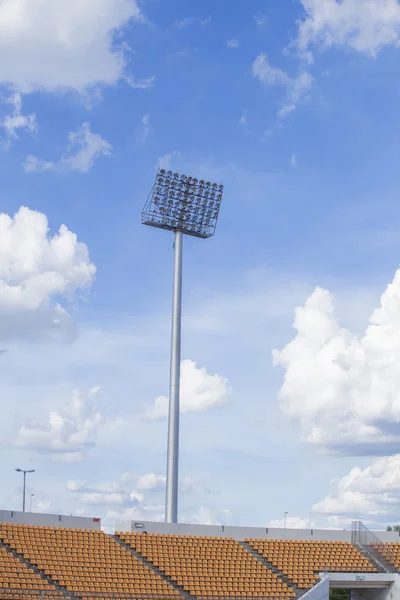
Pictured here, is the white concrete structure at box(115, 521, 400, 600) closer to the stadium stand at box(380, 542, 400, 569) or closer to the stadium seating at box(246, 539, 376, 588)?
the stadium seating at box(246, 539, 376, 588)

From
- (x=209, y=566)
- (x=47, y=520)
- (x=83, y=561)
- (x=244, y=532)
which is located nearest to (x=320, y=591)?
(x=209, y=566)

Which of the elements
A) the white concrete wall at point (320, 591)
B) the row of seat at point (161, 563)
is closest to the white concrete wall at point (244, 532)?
the row of seat at point (161, 563)

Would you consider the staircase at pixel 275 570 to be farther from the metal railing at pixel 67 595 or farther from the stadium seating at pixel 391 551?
the stadium seating at pixel 391 551

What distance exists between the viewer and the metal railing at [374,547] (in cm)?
4573

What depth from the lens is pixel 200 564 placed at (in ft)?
135

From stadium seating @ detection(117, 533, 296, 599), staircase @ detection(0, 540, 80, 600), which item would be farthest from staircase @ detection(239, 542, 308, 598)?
staircase @ detection(0, 540, 80, 600)

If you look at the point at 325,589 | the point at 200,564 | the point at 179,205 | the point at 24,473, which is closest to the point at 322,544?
the point at 325,589

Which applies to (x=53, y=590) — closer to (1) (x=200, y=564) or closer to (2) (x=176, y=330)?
(1) (x=200, y=564)

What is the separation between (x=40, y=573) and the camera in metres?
37.0

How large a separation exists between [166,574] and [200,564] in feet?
6.94

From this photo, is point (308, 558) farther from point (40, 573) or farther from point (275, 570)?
point (40, 573)

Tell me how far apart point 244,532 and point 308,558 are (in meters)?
3.53

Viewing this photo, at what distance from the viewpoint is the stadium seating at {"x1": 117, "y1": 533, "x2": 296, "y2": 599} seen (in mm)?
39594

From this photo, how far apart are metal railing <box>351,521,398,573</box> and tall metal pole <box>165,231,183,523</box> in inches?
380
